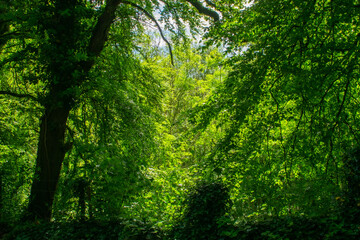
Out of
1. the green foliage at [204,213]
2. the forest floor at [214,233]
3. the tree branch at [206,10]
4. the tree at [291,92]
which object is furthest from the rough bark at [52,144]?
the green foliage at [204,213]

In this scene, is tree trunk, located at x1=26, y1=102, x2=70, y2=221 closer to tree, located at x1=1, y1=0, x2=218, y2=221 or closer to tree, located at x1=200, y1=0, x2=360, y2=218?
tree, located at x1=1, y1=0, x2=218, y2=221

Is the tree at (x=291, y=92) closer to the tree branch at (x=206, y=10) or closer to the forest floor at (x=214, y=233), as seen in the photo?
the tree branch at (x=206, y=10)

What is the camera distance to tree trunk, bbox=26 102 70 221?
5840mm

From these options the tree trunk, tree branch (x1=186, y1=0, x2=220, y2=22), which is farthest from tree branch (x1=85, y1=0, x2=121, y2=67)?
tree branch (x1=186, y1=0, x2=220, y2=22)

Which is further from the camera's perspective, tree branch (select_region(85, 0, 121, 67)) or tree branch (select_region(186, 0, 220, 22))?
tree branch (select_region(186, 0, 220, 22))

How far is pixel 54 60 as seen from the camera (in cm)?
534

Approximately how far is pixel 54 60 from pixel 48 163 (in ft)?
7.16

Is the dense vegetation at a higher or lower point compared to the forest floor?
higher

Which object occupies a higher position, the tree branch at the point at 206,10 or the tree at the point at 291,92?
the tree branch at the point at 206,10

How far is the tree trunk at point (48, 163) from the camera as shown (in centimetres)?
584

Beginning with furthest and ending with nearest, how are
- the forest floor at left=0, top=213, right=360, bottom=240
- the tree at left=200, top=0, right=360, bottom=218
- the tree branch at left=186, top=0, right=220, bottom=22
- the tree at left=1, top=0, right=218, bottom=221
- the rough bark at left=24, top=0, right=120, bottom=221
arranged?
1. the tree branch at left=186, top=0, right=220, bottom=22
2. the rough bark at left=24, top=0, right=120, bottom=221
3. the tree at left=1, top=0, right=218, bottom=221
4. the tree at left=200, top=0, right=360, bottom=218
5. the forest floor at left=0, top=213, right=360, bottom=240

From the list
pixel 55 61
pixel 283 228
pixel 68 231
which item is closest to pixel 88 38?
pixel 55 61

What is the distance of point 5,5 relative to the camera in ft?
17.0

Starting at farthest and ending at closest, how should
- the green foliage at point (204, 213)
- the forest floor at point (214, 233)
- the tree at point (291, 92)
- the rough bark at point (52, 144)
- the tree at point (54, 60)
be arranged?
1. the rough bark at point (52, 144)
2. the tree at point (54, 60)
3. the tree at point (291, 92)
4. the green foliage at point (204, 213)
5. the forest floor at point (214, 233)
